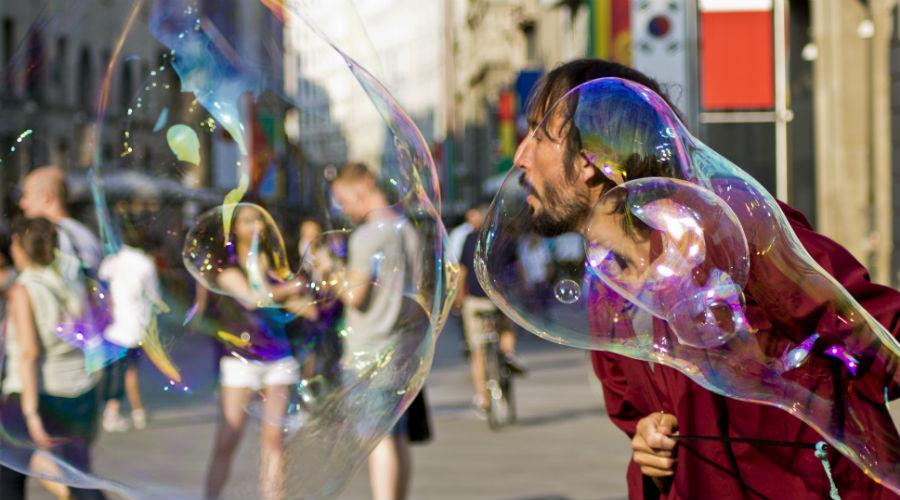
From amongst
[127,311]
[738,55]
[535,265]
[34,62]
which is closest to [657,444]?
[535,265]

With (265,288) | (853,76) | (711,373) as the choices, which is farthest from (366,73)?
(853,76)

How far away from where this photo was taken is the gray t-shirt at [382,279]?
4.69m

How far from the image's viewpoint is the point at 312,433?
174 inches

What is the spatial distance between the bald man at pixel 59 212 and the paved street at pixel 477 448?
1.61 ft

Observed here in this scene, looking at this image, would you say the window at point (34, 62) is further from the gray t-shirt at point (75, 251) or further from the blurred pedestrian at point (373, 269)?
the blurred pedestrian at point (373, 269)

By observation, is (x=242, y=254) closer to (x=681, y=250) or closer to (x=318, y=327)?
(x=318, y=327)

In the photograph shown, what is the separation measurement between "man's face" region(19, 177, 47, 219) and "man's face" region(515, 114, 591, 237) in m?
2.62

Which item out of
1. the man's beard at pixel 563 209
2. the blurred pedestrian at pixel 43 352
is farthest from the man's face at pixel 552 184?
the blurred pedestrian at pixel 43 352

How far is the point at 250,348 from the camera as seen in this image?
4.90 m

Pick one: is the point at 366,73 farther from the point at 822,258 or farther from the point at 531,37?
the point at 531,37

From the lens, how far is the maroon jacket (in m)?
2.82

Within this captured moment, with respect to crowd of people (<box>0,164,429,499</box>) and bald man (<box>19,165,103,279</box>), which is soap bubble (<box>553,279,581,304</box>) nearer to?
crowd of people (<box>0,164,429,499</box>)

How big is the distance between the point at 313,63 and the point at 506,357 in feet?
26.1

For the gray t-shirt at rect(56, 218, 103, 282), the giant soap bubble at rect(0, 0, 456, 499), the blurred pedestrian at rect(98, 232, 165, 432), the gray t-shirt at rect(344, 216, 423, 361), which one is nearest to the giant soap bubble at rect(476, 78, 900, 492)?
the giant soap bubble at rect(0, 0, 456, 499)
